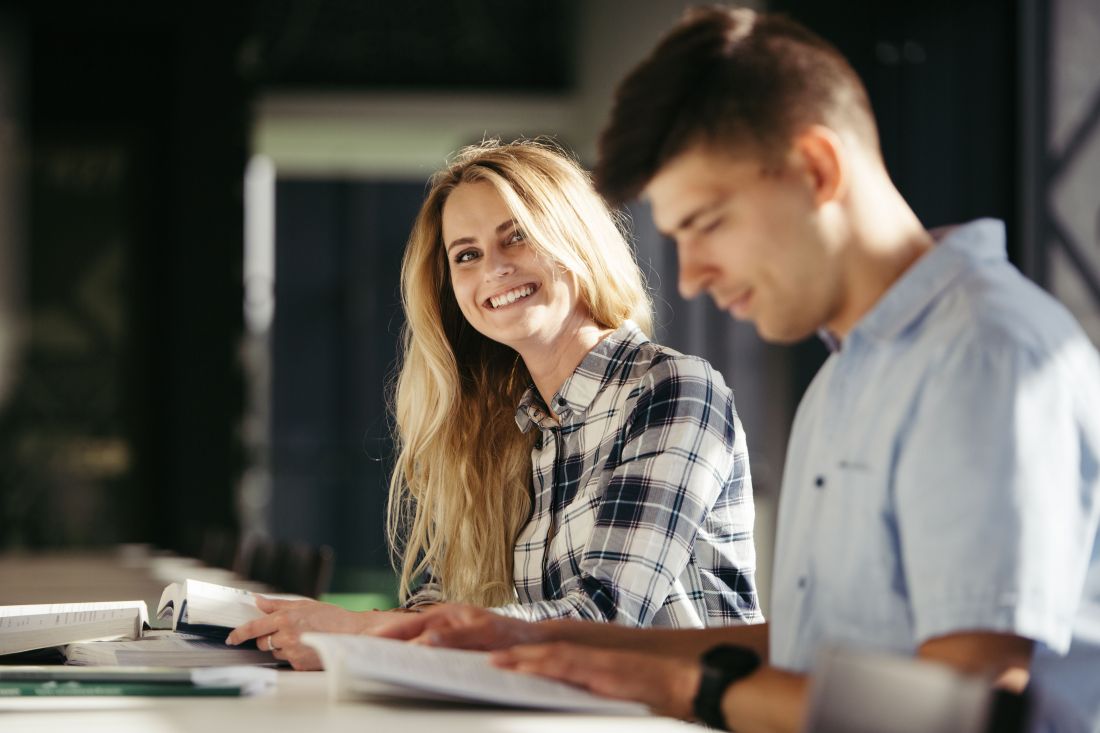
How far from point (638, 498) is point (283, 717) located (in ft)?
2.65

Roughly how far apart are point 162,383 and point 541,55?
13.4ft

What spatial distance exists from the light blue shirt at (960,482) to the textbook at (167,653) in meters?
0.82

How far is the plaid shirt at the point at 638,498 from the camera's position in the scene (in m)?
2.04

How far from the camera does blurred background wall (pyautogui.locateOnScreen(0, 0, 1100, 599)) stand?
4723mm

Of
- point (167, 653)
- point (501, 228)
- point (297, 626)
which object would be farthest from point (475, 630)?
point (501, 228)

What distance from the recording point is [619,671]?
4.58 feet

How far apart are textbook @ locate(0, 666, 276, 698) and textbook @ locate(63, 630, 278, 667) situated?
0.79ft

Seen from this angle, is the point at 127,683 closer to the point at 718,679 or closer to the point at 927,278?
the point at 718,679

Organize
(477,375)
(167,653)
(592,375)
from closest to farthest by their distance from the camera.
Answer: (167,653)
(592,375)
(477,375)

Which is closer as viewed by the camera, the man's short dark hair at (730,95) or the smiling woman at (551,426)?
the man's short dark hair at (730,95)

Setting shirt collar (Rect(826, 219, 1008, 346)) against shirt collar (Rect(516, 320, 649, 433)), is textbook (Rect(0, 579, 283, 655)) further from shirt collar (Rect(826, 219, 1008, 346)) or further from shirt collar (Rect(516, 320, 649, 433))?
shirt collar (Rect(826, 219, 1008, 346))

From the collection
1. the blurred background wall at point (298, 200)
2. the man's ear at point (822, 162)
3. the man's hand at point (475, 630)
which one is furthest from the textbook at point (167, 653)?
Answer: the blurred background wall at point (298, 200)

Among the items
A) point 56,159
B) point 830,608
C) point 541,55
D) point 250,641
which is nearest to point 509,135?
point 541,55

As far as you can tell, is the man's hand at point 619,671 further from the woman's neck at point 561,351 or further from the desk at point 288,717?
the woman's neck at point 561,351
